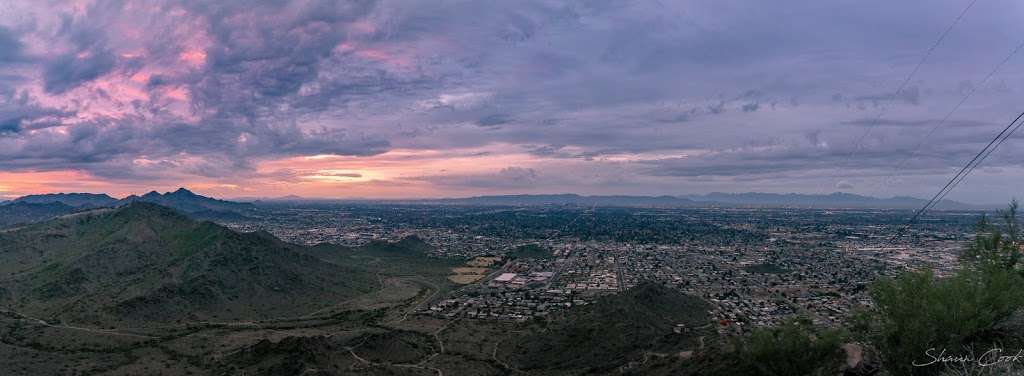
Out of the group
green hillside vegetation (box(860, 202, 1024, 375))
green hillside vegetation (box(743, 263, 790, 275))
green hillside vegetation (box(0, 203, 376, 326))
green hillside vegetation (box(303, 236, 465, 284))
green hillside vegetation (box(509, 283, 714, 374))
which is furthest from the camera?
green hillside vegetation (box(303, 236, 465, 284))

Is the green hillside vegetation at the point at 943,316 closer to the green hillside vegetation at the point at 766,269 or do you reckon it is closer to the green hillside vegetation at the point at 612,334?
the green hillside vegetation at the point at 612,334

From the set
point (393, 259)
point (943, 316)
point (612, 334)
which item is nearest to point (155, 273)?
point (393, 259)

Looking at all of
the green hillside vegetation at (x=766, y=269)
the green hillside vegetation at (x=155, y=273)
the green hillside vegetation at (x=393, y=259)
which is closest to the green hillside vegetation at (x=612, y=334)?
the green hillside vegetation at (x=155, y=273)

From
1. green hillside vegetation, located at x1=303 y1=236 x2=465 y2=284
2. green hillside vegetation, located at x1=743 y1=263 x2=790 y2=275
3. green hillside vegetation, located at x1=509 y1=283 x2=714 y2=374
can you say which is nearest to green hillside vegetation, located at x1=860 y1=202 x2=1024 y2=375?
green hillside vegetation, located at x1=509 y1=283 x2=714 y2=374

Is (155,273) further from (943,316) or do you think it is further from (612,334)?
(943,316)

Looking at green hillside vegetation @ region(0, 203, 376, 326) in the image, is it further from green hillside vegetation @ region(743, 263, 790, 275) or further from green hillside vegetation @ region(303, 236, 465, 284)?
green hillside vegetation @ region(743, 263, 790, 275)

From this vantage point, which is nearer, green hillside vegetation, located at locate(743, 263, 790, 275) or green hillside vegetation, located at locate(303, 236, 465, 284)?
green hillside vegetation, located at locate(743, 263, 790, 275)
